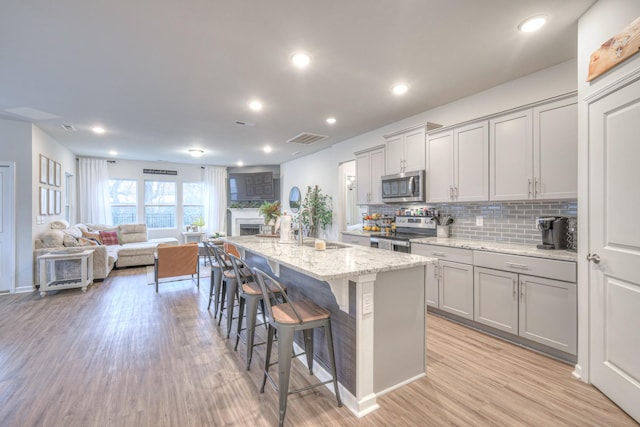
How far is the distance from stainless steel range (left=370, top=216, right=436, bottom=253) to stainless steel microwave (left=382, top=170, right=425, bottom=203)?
1.23 feet

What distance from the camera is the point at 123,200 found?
8156 millimetres

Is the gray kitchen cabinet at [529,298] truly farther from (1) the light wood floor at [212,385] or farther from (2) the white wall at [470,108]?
(2) the white wall at [470,108]

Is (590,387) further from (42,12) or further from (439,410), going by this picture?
(42,12)

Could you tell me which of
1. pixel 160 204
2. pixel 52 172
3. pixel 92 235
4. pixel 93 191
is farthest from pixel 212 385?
pixel 160 204

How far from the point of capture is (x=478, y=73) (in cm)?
303

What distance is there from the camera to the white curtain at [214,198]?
905cm

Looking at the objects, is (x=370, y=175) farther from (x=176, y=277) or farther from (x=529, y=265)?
(x=176, y=277)

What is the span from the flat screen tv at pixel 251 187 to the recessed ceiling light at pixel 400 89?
559 centimetres

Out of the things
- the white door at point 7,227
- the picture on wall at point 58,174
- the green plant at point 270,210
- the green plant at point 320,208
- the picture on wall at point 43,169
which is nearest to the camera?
the green plant at point 270,210

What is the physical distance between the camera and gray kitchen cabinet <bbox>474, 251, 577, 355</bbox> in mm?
2420

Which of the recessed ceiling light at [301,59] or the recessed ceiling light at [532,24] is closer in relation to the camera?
the recessed ceiling light at [532,24]

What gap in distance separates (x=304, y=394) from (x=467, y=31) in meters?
3.01

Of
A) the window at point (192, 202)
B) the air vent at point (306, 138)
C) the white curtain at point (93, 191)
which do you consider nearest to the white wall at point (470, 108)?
the air vent at point (306, 138)

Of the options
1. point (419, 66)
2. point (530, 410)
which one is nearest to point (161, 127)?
point (419, 66)
